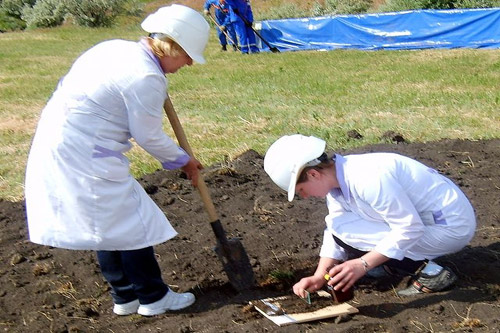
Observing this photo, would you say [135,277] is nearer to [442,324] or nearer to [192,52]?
[192,52]

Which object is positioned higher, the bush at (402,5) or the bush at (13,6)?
the bush at (402,5)

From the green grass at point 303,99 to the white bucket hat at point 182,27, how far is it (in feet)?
10.0

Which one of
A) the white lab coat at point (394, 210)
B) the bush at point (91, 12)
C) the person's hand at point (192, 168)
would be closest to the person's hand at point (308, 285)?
the white lab coat at point (394, 210)

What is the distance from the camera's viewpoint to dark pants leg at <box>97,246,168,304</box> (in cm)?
388

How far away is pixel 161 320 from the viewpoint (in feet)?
13.1

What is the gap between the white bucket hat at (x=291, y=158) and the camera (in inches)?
138

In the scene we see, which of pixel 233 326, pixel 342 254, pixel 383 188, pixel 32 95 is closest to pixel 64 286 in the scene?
pixel 233 326

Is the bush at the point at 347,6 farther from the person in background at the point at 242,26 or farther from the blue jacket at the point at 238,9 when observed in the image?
the person in background at the point at 242,26

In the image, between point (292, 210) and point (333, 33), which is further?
point (333, 33)

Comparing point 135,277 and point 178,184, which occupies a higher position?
point 135,277

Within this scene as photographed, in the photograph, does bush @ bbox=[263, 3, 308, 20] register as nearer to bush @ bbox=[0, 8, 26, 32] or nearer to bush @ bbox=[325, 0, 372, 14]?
bush @ bbox=[325, 0, 372, 14]

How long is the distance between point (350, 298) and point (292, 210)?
141 centimetres

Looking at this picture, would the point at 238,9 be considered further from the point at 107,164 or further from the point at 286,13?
the point at 107,164

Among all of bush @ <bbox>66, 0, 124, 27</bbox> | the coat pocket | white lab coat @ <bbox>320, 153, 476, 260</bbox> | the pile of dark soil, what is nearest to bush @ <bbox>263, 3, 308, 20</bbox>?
bush @ <bbox>66, 0, 124, 27</bbox>
